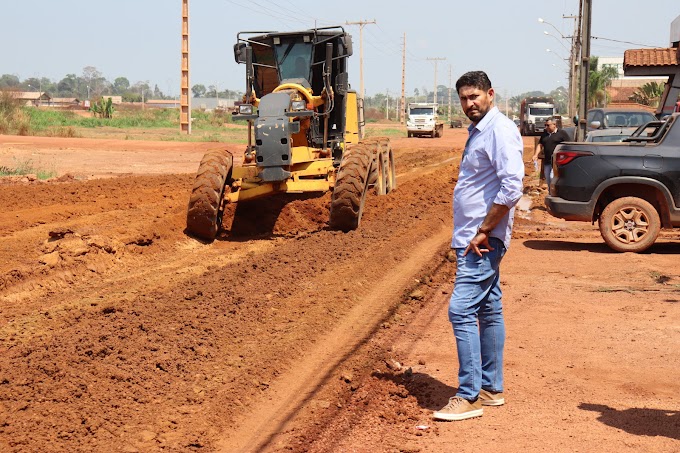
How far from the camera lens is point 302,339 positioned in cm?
787

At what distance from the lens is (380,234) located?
13656mm

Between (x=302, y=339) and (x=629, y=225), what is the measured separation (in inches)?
260

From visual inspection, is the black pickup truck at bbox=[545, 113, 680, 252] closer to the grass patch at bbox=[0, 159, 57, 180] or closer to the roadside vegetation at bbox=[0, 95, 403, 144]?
the roadside vegetation at bbox=[0, 95, 403, 144]

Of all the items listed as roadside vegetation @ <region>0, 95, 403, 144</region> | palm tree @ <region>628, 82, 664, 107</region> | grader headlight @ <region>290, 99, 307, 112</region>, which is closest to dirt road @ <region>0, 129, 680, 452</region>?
grader headlight @ <region>290, 99, 307, 112</region>

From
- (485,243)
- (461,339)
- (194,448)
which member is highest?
(485,243)

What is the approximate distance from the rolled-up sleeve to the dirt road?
1.42m

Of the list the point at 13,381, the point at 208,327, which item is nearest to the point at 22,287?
the point at 208,327

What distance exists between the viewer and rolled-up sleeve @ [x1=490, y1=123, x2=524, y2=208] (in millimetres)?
5797

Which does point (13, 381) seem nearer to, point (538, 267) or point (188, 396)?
point (188, 396)

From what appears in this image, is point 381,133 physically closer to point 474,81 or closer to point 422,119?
point 422,119

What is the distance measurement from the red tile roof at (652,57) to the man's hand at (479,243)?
25817 millimetres

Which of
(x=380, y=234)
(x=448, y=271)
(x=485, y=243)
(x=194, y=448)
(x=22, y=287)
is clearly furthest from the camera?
(x=380, y=234)

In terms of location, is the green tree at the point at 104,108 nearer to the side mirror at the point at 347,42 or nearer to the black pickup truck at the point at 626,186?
the side mirror at the point at 347,42

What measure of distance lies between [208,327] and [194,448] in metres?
2.42
